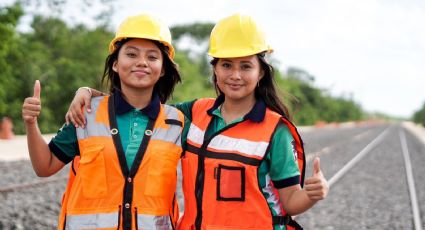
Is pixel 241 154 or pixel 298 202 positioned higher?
pixel 241 154

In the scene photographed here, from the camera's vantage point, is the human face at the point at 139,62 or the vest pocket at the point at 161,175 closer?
the vest pocket at the point at 161,175

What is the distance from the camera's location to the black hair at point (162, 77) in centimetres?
262

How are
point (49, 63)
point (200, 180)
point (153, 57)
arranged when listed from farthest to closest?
point (49, 63)
point (153, 57)
point (200, 180)

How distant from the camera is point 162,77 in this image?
9.28 feet

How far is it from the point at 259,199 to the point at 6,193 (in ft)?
18.4

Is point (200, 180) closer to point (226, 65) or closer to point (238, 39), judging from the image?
point (226, 65)

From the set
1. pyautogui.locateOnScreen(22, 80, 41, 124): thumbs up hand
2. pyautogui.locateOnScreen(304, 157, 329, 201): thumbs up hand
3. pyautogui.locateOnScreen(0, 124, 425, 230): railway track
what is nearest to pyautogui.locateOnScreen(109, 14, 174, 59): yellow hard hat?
pyautogui.locateOnScreen(22, 80, 41, 124): thumbs up hand

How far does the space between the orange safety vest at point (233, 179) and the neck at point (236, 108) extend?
0.11m

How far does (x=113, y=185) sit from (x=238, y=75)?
0.79 metres

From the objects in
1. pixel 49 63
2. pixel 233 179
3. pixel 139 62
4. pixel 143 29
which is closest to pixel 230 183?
pixel 233 179

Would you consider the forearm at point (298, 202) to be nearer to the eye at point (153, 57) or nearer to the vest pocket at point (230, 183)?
the vest pocket at point (230, 183)

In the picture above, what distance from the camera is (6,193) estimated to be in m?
7.05

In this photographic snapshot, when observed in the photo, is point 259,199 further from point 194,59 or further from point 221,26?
point 194,59

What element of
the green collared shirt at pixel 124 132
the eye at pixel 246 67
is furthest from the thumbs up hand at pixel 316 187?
the green collared shirt at pixel 124 132
